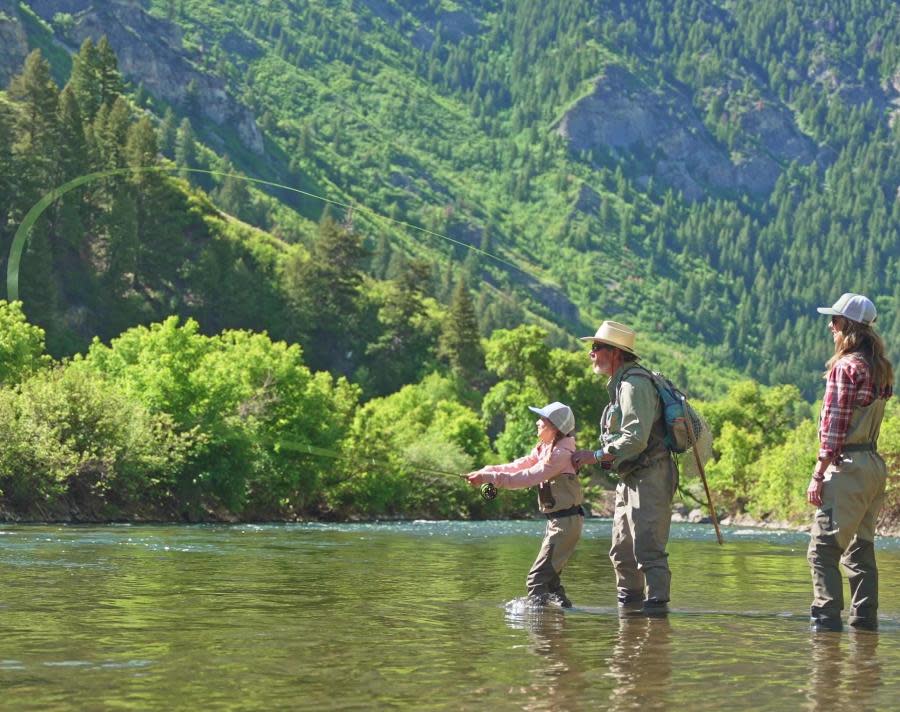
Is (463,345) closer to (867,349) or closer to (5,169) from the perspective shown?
(5,169)

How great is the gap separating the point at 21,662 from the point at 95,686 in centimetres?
119

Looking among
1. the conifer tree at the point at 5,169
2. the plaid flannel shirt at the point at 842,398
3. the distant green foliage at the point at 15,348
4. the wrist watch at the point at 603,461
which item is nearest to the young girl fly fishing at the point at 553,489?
the wrist watch at the point at 603,461

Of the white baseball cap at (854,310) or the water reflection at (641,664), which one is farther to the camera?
the white baseball cap at (854,310)

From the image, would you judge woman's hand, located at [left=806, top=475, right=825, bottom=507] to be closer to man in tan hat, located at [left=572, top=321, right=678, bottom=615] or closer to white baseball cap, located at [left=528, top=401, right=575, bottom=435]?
man in tan hat, located at [left=572, top=321, right=678, bottom=615]

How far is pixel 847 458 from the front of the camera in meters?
13.7

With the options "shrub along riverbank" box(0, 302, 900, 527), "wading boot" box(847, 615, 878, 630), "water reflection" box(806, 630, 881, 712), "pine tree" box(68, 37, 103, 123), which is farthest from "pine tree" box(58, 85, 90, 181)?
"water reflection" box(806, 630, 881, 712)

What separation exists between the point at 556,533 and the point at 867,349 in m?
3.44

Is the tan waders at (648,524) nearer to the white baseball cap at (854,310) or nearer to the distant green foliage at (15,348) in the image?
the white baseball cap at (854,310)

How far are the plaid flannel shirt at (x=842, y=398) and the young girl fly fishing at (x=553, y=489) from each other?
8.59 ft

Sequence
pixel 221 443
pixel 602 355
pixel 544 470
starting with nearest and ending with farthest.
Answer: pixel 602 355, pixel 544 470, pixel 221 443

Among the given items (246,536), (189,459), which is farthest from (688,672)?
(189,459)

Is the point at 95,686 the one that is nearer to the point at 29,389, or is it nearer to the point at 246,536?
the point at 246,536

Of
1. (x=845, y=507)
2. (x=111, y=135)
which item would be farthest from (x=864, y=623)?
(x=111, y=135)

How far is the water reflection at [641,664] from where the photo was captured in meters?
9.84
